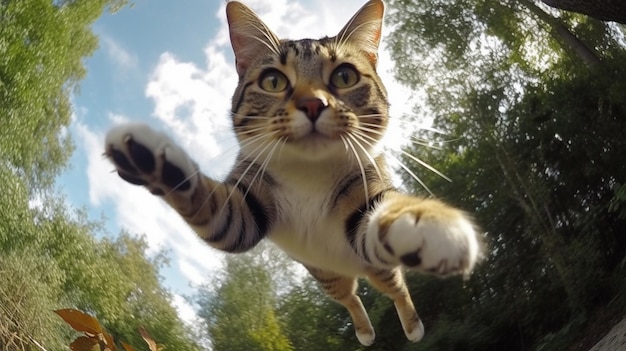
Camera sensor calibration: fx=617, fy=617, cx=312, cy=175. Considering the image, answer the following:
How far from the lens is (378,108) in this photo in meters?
0.73

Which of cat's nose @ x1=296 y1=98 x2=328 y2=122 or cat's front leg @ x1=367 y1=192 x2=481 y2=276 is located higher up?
cat's nose @ x1=296 y1=98 x2=328 y2=122

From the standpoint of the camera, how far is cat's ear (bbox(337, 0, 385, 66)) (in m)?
0.79

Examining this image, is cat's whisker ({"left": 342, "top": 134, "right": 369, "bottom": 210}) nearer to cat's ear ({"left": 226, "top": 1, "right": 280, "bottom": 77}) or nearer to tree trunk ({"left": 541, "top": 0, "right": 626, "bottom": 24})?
cat's ear ({"left": 226, "top": 1, "right": 280, "bottom": 77})

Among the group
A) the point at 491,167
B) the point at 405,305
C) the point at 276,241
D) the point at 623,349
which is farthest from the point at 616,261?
the point at 276,241

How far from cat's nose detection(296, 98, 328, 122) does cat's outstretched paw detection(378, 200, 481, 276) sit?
0.14m

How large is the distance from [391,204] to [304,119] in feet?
0.41

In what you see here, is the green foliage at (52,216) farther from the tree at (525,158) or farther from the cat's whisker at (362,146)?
the cat's whisker at (362,146)

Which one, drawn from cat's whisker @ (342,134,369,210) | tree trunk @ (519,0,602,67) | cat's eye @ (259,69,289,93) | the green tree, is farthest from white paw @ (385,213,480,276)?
tree trunk @ (519,0,602,67)

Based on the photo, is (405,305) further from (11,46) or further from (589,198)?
(589,198)

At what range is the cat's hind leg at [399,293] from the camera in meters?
1.00

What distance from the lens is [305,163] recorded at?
2.33ft

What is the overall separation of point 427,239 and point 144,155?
25 centimetres

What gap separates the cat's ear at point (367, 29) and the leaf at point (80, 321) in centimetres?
50

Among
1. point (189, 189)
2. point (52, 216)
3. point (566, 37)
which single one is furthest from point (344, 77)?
point (566, 37)
